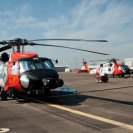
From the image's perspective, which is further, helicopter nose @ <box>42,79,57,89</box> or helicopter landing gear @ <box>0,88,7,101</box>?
helicopter landing gear @ <box>0,88,7,101</box>

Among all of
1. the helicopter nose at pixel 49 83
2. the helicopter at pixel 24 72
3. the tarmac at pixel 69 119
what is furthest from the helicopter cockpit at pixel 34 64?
the tarmac at pixel 69 119

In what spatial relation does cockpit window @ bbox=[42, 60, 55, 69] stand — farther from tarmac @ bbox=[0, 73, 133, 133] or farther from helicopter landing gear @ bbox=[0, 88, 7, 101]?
helicopter landing gear @ bbox=[0, 88, 7, 101]

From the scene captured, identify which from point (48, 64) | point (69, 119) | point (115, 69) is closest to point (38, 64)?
point (48, 64)

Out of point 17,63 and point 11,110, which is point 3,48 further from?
point 11,110

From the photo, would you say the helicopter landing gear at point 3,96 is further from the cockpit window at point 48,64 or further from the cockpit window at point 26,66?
the cockpit window at point 48,64

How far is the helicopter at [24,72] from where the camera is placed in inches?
629

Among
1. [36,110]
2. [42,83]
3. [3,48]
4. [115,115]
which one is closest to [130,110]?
[115,115]

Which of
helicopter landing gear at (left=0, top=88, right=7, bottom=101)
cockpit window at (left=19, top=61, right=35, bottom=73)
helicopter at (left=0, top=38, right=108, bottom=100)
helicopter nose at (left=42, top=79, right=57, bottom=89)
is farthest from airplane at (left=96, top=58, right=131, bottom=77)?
helicopter nose at (left=42, top=79, right=57, bottom=89)

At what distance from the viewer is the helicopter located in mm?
15969

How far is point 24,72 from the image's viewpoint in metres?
16.6

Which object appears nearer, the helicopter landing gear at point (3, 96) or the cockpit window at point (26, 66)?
the cockpit window at point (26, 66)

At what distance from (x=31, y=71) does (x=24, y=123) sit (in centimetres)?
609

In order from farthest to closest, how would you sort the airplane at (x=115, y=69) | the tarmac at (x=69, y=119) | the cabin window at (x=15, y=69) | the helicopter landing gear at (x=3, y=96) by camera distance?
the airplane at (x=115, y=69) < the helicopter landing gear at (x=3, y=96) < the cabin window at (x=15, y=69) < the tarmac at (x=69, y=119)

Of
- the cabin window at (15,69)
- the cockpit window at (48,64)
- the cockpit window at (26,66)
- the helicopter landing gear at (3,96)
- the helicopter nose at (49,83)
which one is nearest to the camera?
the helicopter nose at (49,83)
